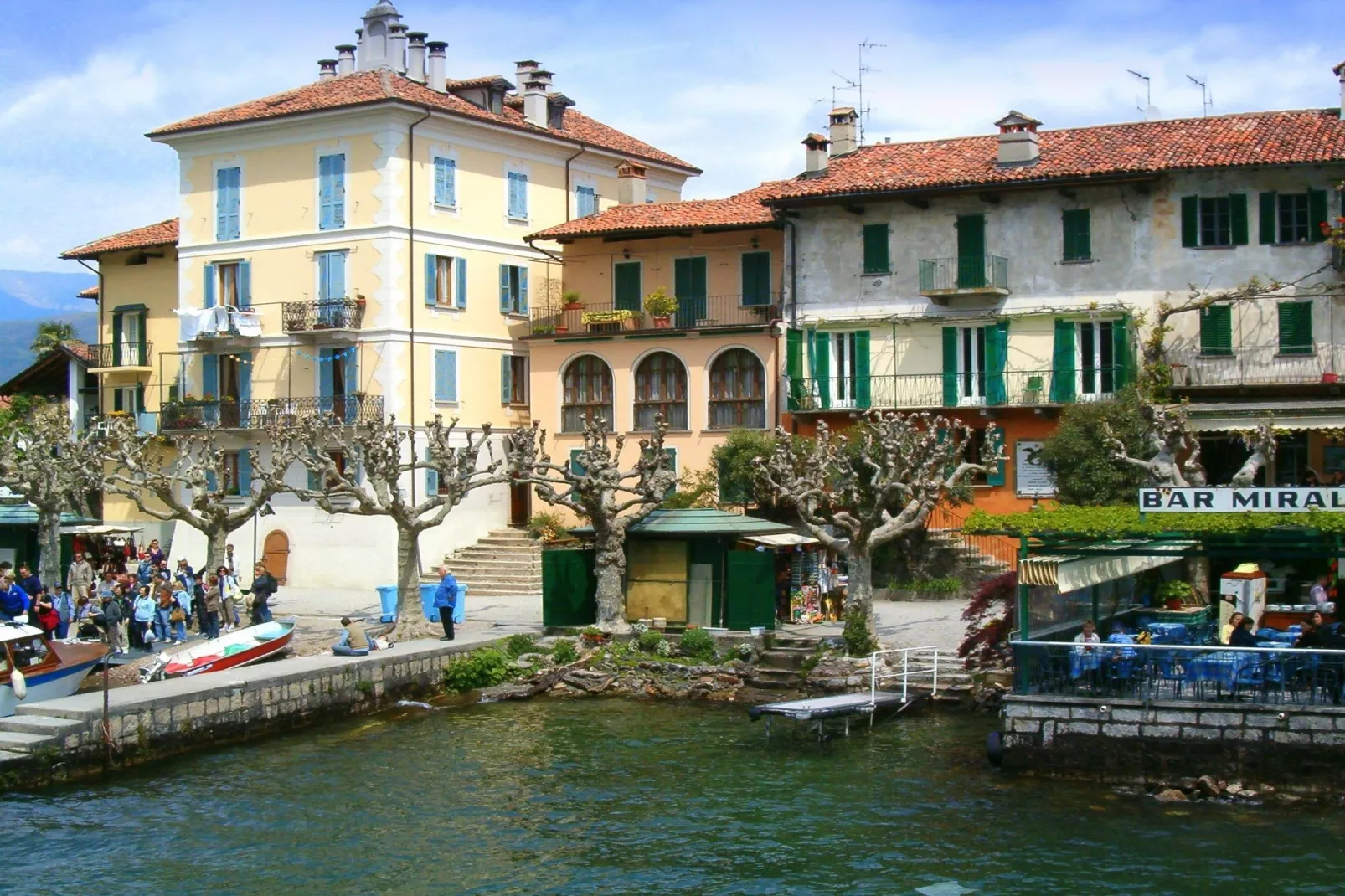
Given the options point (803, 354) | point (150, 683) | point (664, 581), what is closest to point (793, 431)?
point (803, 354)

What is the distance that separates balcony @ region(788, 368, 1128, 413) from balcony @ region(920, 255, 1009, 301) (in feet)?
7.05

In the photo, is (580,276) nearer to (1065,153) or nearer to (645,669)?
(1065,153)

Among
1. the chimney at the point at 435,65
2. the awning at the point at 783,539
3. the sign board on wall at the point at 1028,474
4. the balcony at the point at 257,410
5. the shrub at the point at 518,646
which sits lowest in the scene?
the shrub at the point at 518,646

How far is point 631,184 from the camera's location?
52406 millimetres

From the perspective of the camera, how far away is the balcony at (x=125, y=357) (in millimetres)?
53469

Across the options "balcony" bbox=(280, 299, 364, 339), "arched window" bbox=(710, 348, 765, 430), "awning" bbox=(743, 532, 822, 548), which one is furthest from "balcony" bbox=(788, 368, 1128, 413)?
"balcony" bbox=(280, 299, 364, 339)

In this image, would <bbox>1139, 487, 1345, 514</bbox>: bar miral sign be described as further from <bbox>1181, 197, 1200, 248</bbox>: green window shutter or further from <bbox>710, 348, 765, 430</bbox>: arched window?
<bbox>710, 348, 765, 430</bbox>: arched window

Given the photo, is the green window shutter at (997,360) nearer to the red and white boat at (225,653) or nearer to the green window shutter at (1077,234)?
the green window shutter at (1077,234)

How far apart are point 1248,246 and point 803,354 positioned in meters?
11.7

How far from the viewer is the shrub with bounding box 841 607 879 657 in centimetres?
3086

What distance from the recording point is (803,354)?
4528 centimetres

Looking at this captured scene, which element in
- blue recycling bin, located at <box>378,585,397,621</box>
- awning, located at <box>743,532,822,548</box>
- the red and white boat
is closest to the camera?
the red and white boat

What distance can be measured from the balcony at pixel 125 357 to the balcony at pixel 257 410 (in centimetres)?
351

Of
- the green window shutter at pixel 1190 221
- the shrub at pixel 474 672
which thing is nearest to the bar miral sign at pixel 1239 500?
the shrub at pixel 474 672
